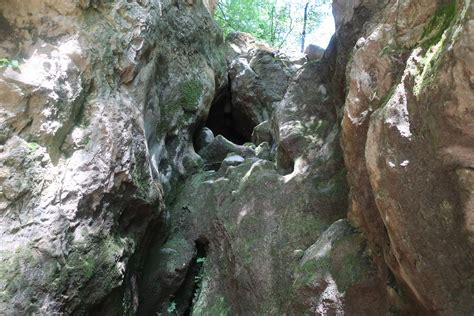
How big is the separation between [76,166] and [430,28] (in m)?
4.36

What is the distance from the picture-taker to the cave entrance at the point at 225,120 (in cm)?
1349

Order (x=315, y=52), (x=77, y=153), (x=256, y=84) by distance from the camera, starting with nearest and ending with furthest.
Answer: (x=77, y=153) < (x=315, y=52) < (x=256, y=84)

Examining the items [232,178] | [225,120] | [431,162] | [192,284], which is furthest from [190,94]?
[431,162]

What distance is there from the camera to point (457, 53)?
A: 128 inches

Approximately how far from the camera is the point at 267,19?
77.3 ft

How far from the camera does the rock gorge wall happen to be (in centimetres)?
364

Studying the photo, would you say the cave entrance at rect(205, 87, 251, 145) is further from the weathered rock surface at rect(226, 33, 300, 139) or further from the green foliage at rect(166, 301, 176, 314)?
the green foliage at rect(166, 301, 176, 314)

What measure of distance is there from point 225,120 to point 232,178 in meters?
6.57

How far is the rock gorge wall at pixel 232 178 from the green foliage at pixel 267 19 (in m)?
12.1

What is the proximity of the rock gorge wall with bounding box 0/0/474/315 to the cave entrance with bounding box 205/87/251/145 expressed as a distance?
13.9ft

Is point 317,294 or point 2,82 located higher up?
point 2,82

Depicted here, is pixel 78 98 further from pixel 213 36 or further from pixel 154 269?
pixel 213 36

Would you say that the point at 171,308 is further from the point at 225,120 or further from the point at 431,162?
the point at 225,120

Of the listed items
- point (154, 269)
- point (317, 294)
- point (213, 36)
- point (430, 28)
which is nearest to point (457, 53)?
point (430, 28)
